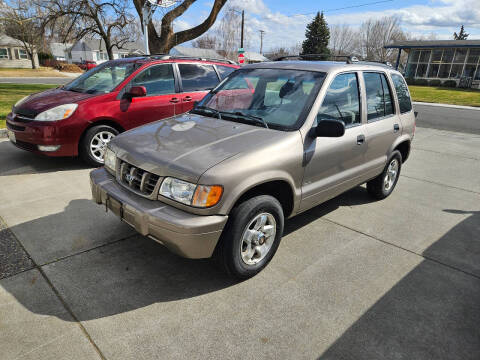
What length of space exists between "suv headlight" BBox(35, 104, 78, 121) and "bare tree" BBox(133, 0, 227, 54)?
1002 cm

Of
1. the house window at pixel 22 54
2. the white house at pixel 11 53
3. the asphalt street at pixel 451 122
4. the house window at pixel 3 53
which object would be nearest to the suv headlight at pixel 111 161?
the asphalt street at pixel 451 122

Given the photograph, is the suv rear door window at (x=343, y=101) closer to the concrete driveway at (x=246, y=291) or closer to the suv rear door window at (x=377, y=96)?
the suv rear door window at (x=377, y=96)

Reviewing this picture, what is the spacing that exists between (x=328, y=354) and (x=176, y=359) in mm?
990

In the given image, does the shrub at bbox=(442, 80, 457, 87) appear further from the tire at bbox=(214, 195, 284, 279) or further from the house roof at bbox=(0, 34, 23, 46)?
the house roof at bbox=(0, 34, 23, 46)

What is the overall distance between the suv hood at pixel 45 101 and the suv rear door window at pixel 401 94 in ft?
15.2

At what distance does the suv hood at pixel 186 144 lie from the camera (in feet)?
8.76

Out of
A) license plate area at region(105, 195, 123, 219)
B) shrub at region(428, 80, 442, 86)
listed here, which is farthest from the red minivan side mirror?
shrub at region(428, 80, 442, 86)

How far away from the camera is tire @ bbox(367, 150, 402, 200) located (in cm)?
474

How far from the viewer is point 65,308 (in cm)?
260

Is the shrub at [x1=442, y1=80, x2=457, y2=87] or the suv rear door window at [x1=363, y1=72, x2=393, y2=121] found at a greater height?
the suv rear door window at [x1=363, y1=72, x2=393, y2=121]

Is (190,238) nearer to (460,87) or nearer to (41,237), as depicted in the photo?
(41,237)

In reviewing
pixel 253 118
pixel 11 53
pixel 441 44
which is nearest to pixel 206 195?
pixel 253 118

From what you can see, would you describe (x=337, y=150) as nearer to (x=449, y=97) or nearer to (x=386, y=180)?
(x=386, y=180)

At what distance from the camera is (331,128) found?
121 inches
